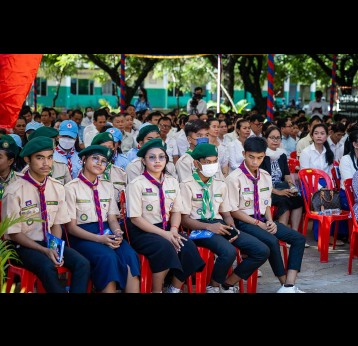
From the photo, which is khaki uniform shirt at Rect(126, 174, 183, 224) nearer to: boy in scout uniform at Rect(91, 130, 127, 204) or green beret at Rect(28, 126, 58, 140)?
boy in scout uniform at Rect(91, 130, 127, 204)

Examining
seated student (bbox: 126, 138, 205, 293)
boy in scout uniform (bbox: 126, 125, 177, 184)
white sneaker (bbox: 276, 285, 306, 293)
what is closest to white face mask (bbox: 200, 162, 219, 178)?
seated student (bbox: 126, 138, 205, 293)

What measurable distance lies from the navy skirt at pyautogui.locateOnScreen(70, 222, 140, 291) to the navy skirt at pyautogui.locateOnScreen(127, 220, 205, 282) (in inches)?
5.1

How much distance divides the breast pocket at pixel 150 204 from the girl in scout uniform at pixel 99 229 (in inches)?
9.6

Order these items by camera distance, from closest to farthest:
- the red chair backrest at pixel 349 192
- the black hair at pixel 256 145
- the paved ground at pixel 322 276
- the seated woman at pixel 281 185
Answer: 1. the black hair at pixel 256 145
2. the paved ground at pixel 322 276
3. the red chair backrest at pixel 349 192
4. the seated woman at pixel 281 185

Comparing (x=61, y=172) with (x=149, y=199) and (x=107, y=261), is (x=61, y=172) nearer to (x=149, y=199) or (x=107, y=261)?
(x=149, y=199)

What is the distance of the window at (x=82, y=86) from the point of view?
39719mm

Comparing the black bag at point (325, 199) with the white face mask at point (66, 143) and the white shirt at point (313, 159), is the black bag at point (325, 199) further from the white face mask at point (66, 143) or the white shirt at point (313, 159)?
the white face mask at point (66, 143)

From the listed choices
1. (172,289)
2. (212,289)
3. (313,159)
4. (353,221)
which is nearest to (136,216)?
(172,289)

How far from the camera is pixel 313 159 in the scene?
26.5ft

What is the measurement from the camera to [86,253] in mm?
5180

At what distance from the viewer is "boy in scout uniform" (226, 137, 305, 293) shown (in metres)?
5.99

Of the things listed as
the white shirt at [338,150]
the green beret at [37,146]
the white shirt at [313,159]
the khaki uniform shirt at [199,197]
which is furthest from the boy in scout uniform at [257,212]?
the white shirt at [338,150]
